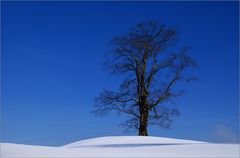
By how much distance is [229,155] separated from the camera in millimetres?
9242

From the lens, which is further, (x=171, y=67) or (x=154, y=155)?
(x=171, y=67)

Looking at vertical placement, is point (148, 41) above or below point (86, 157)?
above

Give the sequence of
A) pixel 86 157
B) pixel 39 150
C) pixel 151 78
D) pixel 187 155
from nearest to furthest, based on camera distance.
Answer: pixel 86 157, pixel 187 155, pixel 39 150, pixel 151 78

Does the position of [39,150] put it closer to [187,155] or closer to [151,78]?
Result: [187,155]

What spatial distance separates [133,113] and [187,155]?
11337 millimetres

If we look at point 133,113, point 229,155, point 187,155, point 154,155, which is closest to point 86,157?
point 154,155

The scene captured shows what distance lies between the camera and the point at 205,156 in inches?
353

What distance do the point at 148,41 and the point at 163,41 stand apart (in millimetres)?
938

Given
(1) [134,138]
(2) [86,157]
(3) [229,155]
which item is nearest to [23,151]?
(2) [86,157]

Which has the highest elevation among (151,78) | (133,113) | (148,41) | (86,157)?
(148,41)

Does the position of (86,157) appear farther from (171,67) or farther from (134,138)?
(171,67)

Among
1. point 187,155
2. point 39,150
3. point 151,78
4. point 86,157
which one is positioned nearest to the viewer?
point 86,157

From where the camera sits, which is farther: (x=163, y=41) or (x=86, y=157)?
(x=163, y=41)

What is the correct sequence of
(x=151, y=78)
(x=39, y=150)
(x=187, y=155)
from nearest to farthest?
(x=187, y=155)
(x=39, y=150)
(x=151, y=78)
